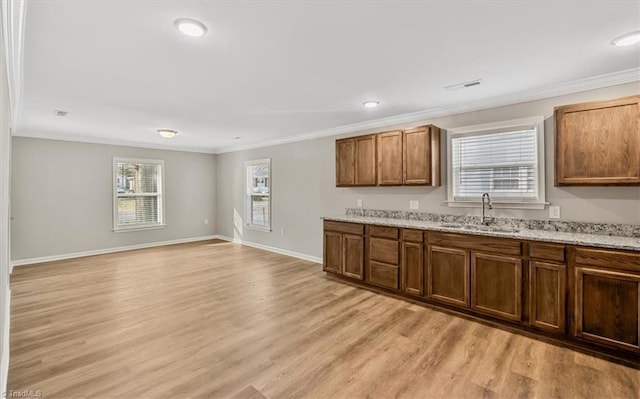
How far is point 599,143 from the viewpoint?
285 cm

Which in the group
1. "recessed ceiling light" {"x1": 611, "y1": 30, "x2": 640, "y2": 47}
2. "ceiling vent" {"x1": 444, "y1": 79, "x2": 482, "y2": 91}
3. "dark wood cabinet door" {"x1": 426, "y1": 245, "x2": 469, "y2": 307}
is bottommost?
"dark wood cabinet door" {"x1": 426, "y1": 245, "x2": 469, "y2": 307}

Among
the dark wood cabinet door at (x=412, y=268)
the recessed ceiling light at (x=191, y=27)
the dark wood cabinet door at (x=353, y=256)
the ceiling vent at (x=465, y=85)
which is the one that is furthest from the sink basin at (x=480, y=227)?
the recessed ceiling light at (x=191, y=27)

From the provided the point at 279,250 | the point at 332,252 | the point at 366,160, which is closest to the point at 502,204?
the point at 366,160

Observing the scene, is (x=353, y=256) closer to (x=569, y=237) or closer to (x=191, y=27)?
(x=569, y=237)

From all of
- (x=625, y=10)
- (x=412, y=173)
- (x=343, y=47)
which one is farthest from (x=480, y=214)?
(x=343, y=47)

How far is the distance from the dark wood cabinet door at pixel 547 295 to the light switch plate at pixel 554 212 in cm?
75

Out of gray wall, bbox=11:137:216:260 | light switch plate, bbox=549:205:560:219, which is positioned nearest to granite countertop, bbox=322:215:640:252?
light switch plate, bbox=549:205:560:219

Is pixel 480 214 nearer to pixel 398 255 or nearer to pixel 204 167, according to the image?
pixel 398 255

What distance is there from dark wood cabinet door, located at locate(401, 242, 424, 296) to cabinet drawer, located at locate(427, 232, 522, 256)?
22 cm

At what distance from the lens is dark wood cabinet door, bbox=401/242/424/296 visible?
368 centimetres

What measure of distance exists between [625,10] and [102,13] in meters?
3.22

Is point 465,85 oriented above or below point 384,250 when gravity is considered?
above

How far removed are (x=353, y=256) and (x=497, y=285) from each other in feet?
5.99

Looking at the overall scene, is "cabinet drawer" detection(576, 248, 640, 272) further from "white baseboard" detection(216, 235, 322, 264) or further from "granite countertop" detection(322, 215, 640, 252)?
"white baseboard" detection(216, 235, 322, 264)
